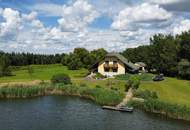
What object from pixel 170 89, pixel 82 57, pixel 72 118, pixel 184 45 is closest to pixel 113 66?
pixel 184 45

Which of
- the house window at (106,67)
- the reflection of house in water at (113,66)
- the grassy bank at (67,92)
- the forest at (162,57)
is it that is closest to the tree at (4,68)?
the forest at (162,57)

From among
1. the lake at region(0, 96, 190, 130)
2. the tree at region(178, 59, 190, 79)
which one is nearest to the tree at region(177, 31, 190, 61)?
the tree at region(178, 59, 190, 79)

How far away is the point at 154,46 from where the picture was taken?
112 metres

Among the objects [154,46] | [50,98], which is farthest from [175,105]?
[154,46]

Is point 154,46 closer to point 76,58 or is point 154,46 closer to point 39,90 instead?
point 76,58

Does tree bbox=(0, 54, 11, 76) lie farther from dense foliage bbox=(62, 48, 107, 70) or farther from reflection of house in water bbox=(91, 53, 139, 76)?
reflection of house in water bbox=(91, 53, 139, 76)

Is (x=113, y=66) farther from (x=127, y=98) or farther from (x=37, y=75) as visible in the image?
(x=127, y=98)

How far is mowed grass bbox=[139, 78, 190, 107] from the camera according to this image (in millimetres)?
65719

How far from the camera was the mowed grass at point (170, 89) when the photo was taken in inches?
2587

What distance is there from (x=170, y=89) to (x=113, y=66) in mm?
27339

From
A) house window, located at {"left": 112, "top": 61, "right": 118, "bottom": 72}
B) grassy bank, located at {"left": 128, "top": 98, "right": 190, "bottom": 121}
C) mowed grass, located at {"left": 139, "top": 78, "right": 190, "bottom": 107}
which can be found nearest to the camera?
grassy bank, located at {"left": 128, "top": 98, "right": 190, "bottom": 121}

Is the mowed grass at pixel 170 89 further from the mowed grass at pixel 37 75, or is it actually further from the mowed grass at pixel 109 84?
the mowed grass at pixel 37 75

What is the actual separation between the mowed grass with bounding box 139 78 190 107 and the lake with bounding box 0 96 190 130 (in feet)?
43.5

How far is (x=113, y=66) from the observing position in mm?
99312
